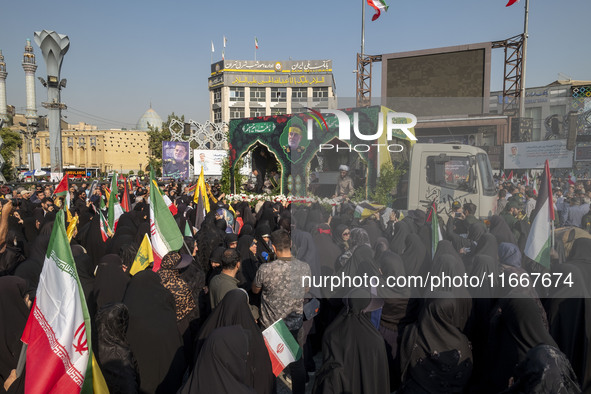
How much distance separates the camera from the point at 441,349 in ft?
9.36

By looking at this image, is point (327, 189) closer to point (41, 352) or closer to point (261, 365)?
point (261, 365)

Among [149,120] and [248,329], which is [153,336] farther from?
[149,120]

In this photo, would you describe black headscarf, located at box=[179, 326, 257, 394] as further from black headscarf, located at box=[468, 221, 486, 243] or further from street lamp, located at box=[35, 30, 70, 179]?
street lamp, located at box=[35, 30, 70, 179]

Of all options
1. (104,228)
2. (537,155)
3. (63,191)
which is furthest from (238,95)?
(537,155)

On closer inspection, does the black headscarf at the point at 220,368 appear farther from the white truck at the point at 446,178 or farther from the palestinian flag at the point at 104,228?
the palestinian flag at the point at 104,228

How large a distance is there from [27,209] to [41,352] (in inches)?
303

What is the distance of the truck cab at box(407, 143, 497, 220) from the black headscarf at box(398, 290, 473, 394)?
1306 mm

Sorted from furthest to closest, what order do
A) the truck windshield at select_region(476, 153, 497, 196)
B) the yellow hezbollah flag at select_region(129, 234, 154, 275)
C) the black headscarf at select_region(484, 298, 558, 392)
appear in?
the yellow hezbollah flag at select_region(129, 234, 154, 275) < the truck windshield at select_region(476, 153, 497, 196) < the black headscarf at select_region(484, 298, 558, 392)

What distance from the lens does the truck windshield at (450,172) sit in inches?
151

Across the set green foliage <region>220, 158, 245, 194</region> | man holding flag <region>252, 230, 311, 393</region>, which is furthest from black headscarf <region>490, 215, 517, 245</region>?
green foliage <region>220, 158, 245, 194</region>

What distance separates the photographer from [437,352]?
284cm

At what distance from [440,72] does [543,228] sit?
41.7 feet

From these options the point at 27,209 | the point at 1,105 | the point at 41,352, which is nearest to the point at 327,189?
the point at 41,352

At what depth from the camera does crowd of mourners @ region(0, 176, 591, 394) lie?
2.61 meters
